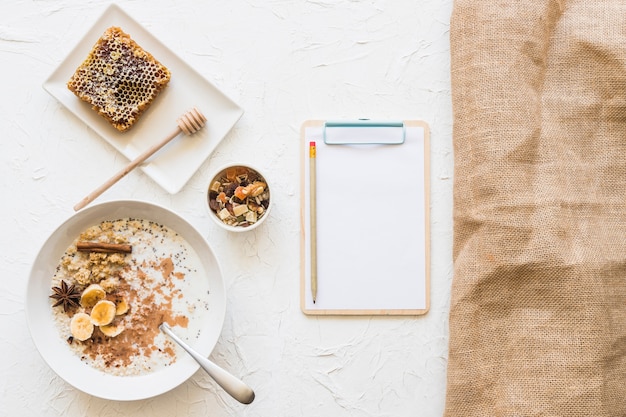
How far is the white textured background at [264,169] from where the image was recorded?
1.04 meters

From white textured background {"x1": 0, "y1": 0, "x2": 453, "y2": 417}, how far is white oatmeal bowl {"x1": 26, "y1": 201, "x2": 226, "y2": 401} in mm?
39

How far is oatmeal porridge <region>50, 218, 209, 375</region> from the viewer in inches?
40.1

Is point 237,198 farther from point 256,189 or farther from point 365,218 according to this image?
point 365,218

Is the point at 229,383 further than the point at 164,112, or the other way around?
the point at 164,112

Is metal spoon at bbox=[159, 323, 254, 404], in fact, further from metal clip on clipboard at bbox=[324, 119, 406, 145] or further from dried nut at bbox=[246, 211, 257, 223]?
metal clip on clipboard at bbox=[324, 119, 406, 145]

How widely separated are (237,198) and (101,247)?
22 centimetres

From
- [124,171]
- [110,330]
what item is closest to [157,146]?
[124,171]

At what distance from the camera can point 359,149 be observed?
41.7 inches

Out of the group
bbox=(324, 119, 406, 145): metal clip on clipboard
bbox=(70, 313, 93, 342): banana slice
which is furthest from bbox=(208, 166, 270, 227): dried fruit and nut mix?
bbox=(70, 313, 93, 342): banana slice

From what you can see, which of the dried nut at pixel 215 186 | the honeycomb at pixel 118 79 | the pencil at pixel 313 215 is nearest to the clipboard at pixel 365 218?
the pencil at pixel 313 215

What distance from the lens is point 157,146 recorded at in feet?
3.38

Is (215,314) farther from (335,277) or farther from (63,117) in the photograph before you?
(63,117)

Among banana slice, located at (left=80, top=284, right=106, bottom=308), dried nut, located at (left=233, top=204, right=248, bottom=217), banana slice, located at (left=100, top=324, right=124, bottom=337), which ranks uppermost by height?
dried nut, located at (left=233, top=204, right=248, bottom=217)

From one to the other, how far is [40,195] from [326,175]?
0.45 m
